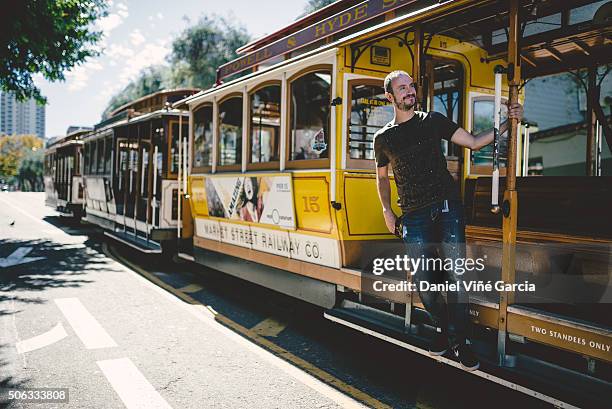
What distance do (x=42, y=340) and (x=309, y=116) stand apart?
140 inches

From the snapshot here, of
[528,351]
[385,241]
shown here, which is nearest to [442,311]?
[528,351]

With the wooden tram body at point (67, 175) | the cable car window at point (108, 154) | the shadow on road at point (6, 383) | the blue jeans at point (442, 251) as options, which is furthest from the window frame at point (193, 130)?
the wooden tram body at point (67, 175)

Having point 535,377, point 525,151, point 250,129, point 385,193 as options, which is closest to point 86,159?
point 250,129

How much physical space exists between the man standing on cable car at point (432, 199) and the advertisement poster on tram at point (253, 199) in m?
2.10

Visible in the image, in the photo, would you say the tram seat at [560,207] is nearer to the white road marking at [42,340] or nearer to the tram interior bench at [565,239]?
the tram interior bench at [565,239]

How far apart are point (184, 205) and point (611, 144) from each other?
20.3 ft

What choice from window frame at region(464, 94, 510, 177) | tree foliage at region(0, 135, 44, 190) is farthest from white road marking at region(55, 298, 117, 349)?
tree foliage at region(0, 135, 44, 190)

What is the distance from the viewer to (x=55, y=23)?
13.3 m

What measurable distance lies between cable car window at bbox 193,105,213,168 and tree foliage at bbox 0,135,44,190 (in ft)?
294

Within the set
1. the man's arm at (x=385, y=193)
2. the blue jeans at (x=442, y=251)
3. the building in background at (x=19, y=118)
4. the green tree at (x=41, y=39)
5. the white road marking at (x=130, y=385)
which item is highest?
the building in background at (x=19, y=118)

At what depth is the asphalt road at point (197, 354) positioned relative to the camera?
406 centimetres

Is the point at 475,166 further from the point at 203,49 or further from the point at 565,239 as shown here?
the point at 203,49

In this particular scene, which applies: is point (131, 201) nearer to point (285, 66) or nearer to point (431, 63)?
point (285, 66)

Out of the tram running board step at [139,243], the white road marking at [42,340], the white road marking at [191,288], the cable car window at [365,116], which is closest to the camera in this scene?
the white road marking at [42,340]
